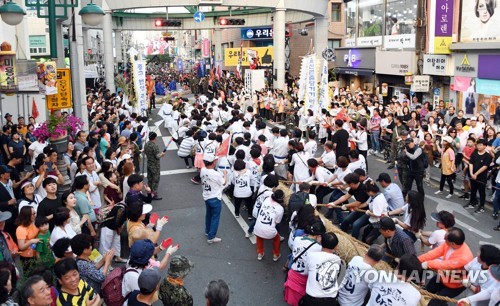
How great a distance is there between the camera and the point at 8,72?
40.0 ft

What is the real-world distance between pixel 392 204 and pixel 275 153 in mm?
4087

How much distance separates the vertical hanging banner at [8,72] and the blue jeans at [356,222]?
9.31 metres

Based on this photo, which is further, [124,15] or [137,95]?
[124,15]

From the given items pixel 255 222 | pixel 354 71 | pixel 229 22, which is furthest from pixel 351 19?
pixel 255 222

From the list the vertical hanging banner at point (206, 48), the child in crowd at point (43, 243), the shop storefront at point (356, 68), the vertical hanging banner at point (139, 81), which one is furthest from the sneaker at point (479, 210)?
the vertical hanging banner at point (206, 48)

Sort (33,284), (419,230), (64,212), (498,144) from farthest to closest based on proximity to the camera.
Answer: (498,144) < (419,230) < (64,212) < (33,284)

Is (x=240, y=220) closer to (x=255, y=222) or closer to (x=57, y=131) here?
(x=255, y=222)

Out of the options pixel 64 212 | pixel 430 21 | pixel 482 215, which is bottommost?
pixel 482 215

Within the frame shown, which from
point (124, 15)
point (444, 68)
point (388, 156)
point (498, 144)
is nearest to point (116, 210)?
point (498, 144)

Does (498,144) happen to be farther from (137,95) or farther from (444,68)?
(137,95)

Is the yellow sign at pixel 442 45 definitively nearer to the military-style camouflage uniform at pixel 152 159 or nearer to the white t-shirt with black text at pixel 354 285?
the military-style camouflage uniform at pixel 152 159

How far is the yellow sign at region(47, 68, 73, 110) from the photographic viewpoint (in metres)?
11.0

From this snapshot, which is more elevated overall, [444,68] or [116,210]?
[444,68]

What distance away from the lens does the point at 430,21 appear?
2148cm
